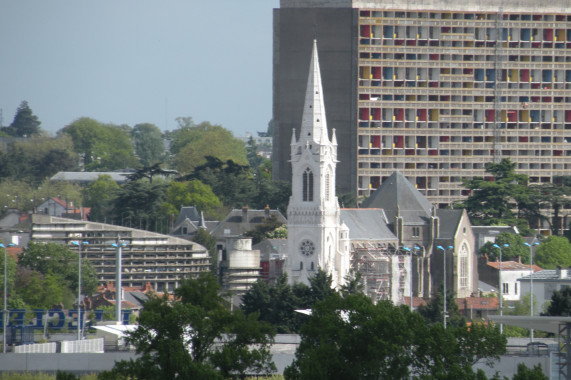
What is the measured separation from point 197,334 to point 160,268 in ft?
347

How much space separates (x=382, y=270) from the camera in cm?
19250

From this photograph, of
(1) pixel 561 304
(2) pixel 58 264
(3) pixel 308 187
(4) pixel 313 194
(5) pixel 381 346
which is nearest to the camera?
(5) pixel 381 346

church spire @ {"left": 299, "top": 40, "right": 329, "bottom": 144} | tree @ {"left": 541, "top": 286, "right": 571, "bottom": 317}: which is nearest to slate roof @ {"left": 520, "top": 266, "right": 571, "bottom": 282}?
tree @ {"left": 541, "top": 286, "right": 571, "bottom": 317}

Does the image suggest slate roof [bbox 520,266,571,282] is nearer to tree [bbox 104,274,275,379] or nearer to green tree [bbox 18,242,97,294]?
green tree [bbox 18,242,97,294]

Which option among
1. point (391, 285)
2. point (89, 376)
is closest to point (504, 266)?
point (391, 285)

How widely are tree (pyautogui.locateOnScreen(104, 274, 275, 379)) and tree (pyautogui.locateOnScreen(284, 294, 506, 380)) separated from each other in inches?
94.0

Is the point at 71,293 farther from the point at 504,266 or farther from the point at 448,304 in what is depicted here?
the point at 504,266

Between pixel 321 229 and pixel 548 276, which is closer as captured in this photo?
pixel 548 276

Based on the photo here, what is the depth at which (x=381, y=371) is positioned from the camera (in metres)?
90.2

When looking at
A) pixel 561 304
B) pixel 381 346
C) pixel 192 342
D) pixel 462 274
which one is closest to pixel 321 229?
pixel 462 274

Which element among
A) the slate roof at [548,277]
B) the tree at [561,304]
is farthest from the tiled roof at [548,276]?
the tree at [561,304]

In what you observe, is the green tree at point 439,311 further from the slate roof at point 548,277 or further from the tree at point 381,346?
the tree at point 381,346

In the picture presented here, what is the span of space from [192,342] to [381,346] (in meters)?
8.58

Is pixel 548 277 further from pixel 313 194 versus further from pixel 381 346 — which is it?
pixel 381 346
